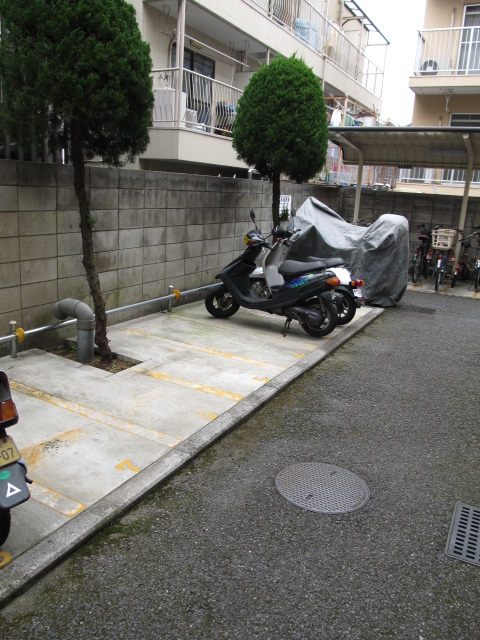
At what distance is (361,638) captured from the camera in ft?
7.57

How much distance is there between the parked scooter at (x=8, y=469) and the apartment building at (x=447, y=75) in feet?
52.0

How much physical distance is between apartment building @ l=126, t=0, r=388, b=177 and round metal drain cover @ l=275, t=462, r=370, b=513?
19.8 feet

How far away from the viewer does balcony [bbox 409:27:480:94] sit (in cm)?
1503

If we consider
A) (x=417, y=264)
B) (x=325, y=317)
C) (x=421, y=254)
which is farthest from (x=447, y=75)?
(x=325, y=317)

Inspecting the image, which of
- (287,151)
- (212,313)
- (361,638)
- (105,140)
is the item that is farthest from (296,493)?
(287,151)

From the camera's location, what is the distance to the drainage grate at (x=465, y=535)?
2898 mm

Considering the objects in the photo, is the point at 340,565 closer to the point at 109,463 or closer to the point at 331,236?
the point at 109,463

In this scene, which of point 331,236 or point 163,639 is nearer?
point 163,639

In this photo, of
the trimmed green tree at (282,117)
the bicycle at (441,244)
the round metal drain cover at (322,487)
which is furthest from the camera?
the bicycle at (441,244)

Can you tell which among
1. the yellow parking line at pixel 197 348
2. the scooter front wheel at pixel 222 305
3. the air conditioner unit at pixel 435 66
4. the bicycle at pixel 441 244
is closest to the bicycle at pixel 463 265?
the bicycle at pixel 441 244

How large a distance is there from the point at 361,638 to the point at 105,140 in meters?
4.73

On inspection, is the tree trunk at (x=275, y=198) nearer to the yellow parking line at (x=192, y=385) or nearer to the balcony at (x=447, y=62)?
the yellow parking line at (x=192, y=385)

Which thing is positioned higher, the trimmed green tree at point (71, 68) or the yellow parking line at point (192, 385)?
the trimmed green tree at point (71, 68)

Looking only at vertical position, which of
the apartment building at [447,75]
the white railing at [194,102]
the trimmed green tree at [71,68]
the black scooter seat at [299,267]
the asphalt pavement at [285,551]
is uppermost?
the apartment building at [447,75]
